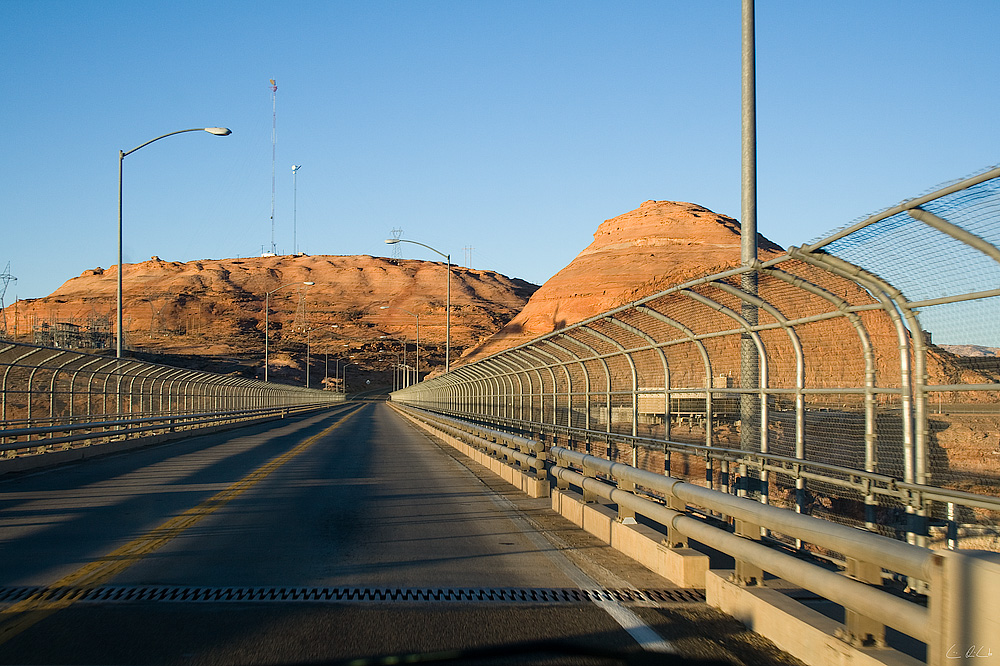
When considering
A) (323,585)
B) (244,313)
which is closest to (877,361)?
(323,585)

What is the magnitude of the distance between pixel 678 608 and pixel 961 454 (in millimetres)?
2415

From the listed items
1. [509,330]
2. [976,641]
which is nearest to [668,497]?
[976,641]

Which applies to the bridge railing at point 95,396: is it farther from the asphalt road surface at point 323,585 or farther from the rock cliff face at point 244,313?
the rock cliff face at point 244,313

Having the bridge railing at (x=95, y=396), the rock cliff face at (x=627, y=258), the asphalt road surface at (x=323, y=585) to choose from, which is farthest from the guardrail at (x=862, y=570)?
the rock cliff face at (x=627, y=258)

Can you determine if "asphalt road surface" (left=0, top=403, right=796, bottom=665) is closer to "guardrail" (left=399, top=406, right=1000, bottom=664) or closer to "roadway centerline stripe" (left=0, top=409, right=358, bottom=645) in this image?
"roadway centerline stripe" (left=0, top=409, right=358, bottom=645)

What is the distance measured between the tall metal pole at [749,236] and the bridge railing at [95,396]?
44.9 ft

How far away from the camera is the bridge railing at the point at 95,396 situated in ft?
65.5

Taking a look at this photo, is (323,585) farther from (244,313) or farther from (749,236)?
(244,313)

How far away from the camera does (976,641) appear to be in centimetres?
350

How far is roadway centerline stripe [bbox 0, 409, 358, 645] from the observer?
19.5 feet

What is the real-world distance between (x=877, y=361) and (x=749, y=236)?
110 inches

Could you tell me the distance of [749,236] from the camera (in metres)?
10.7

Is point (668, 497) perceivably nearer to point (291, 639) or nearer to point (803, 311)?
point (803, 311)

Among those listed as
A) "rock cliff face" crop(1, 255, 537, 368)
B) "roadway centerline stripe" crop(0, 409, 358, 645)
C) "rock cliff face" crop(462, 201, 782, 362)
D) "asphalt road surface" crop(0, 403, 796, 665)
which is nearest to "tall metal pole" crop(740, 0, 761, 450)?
"asphalt road surface" crop(0, 403, 796, 665)
